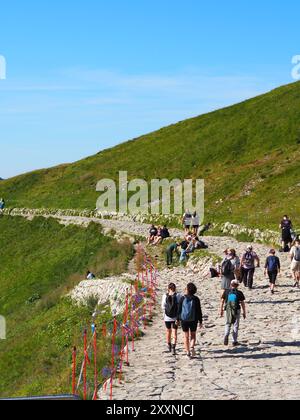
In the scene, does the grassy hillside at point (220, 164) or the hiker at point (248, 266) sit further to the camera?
the grassy hillside at point (220, 164)

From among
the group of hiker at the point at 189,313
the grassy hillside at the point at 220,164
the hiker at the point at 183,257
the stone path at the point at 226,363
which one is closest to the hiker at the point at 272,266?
the stone path at the point at 226,363

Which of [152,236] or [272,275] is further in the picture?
[152,236]

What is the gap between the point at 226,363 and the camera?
16062 mm

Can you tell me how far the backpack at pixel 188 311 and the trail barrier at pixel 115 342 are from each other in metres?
1.80

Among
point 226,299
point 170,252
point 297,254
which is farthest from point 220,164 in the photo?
point 226,299

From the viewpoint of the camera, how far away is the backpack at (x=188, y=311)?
16.3m

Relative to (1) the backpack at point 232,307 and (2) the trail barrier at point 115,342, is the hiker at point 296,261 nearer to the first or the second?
(2) the trail barrier at point 115,342

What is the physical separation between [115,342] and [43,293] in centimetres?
2554

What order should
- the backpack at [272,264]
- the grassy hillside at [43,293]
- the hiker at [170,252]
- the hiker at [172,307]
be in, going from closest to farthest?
the hiker at [172,307] < the backpack at [272,264] < the grassy hillside at [43,293] < the hiker at [170,252]

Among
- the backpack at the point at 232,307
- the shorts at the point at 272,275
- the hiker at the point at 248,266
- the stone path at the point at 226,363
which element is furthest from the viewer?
the hiker at the point at 248,266

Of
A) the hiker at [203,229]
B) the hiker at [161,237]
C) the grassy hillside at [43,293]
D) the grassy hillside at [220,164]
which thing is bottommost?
the grassy hillside at [43,293]

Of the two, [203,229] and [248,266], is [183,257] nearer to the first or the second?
[248,266]

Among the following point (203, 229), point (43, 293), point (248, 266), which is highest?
point (203, 229)

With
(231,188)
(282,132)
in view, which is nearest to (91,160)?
(282,132)
